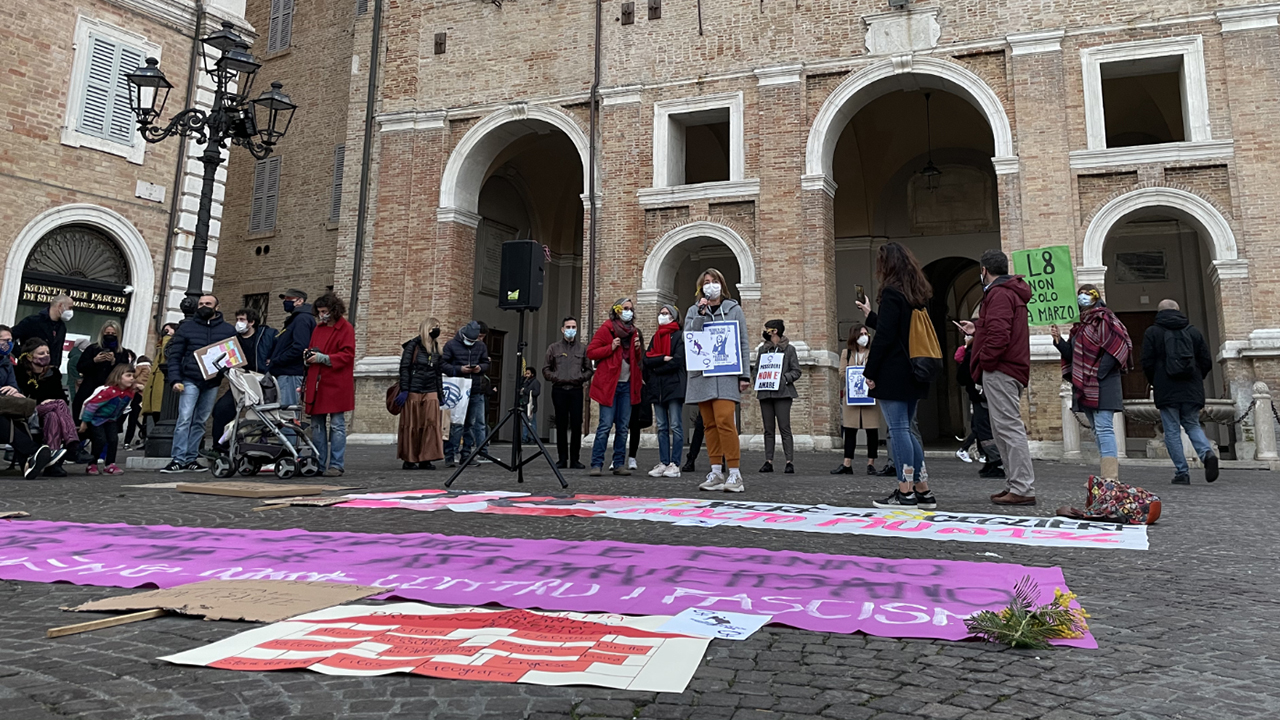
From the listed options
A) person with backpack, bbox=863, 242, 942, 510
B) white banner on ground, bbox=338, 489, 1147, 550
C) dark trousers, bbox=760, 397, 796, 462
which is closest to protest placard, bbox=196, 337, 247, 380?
white banner on ground, bbox=338, 489, 1147, 550

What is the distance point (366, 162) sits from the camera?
19719 millimetres

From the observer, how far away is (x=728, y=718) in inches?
75.4

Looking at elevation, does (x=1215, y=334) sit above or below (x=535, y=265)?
above

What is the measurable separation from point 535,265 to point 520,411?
1449 millimetres

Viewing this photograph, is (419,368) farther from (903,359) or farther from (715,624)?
(715,624)

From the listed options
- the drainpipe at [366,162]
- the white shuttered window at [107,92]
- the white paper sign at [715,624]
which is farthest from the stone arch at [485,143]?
the white paper sign at [715,624]

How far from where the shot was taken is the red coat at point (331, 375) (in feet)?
28.5

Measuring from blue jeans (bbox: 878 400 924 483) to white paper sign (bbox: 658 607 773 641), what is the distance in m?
3.69

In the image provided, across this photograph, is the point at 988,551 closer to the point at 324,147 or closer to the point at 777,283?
the point at 777,283

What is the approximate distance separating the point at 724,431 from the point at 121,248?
48.9 feet

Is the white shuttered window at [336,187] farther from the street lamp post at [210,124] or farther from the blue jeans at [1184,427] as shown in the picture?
the blue jeans at [1184,427]

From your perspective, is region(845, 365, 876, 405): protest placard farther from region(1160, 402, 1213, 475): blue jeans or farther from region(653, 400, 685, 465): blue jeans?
region(1160, 402, 1213, 475): blue jeans

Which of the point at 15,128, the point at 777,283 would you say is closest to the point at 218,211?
the point at 15,128

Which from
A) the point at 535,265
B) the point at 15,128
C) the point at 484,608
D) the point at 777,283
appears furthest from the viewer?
the point at 777,283
